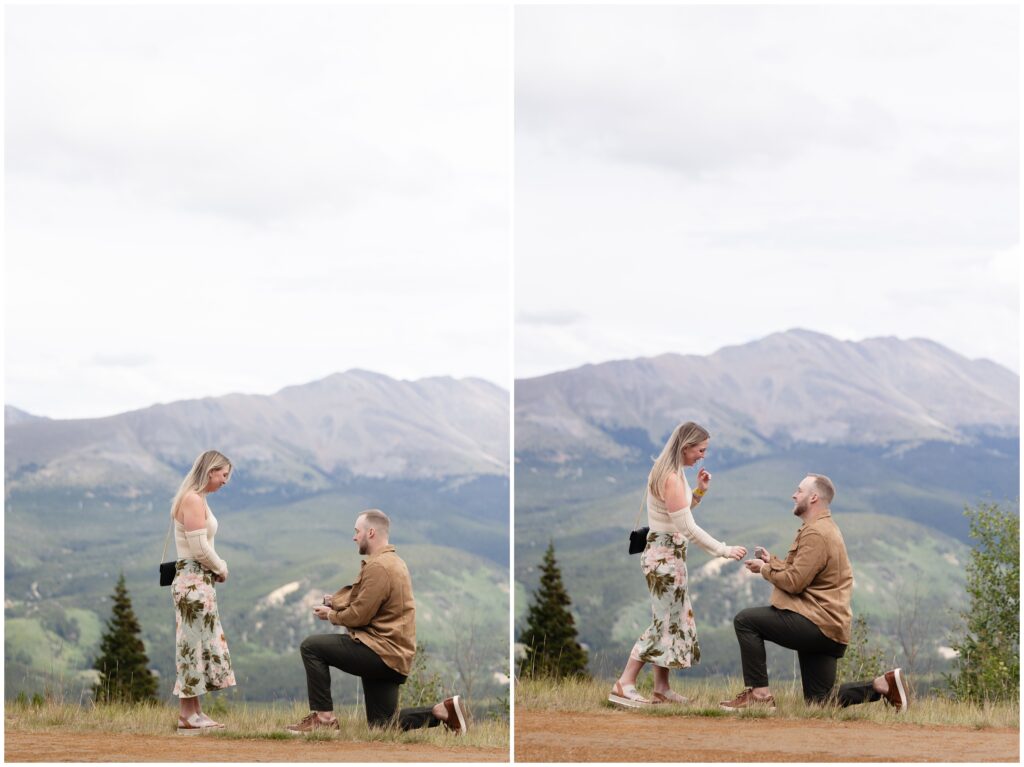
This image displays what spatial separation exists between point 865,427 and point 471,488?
616cm

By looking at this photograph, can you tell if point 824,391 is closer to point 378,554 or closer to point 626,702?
point 626,702

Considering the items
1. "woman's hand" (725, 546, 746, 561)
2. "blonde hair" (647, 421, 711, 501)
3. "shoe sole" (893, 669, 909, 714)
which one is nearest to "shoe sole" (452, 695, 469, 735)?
"blonde hair" (647, 421, 711, 501)

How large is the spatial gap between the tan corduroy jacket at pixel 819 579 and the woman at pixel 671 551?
0.50m

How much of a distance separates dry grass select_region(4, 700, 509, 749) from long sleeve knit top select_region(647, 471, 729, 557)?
154 centimetres

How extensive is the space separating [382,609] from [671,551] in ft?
5.39

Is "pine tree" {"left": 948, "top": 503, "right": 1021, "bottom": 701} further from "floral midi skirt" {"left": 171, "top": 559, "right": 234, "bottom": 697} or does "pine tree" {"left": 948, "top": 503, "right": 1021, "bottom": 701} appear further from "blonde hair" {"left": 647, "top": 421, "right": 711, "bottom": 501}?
"floral midi skirt" {"left": 171, "top": 559, "right": 234, "bottom": 697}

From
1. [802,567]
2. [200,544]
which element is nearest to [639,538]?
[802,567]

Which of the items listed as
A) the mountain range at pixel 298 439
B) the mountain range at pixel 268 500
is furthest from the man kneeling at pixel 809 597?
the mountain range at pixel 298 439

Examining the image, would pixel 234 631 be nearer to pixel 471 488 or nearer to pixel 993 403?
pixel 471 488

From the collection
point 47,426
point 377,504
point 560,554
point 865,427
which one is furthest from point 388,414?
point 865,427

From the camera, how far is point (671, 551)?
23.7 ft

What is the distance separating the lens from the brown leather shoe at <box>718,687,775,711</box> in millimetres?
7188

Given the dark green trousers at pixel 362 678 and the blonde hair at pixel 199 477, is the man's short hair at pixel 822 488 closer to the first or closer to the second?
the dark green trousers at pixel 362 678

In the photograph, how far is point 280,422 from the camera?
19422mm
